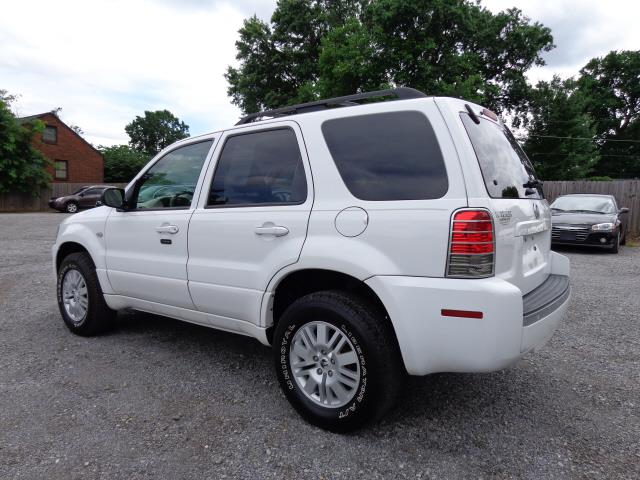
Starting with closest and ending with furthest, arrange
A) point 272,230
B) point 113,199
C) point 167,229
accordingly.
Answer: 1. point 272,230
2. point 167,229
3. point 113,199

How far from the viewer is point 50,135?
1324 inches

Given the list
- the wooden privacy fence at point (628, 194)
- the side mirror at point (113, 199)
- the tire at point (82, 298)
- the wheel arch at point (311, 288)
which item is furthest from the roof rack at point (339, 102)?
the wooden privacy fence at point (628, 194)

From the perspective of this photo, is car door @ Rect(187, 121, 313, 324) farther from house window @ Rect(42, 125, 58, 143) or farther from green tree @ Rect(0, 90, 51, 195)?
house window @ Rect(42, 125, 58, 143)

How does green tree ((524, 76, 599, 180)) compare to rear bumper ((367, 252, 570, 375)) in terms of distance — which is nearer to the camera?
rear bumper ((367, 252, 570, 375))

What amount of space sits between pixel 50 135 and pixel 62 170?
8.95ft

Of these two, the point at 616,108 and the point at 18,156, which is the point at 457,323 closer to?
the point at 18,156

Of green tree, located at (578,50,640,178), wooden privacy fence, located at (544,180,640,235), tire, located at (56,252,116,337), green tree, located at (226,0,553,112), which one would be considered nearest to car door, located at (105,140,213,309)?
tire, located at (56,252,116,337)

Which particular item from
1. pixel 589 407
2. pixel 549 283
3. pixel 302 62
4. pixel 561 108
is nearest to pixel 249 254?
pixel 549 283

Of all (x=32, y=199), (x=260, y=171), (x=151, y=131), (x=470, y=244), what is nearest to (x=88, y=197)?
(x=32, y=199)

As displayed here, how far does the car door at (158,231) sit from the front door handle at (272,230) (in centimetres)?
74

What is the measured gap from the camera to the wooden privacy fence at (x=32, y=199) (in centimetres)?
2573

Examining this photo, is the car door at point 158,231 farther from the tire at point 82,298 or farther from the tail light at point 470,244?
the tail light at point 470,244

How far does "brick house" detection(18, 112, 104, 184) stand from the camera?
33.3 m

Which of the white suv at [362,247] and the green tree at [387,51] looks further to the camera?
the green tree at [387,51]
